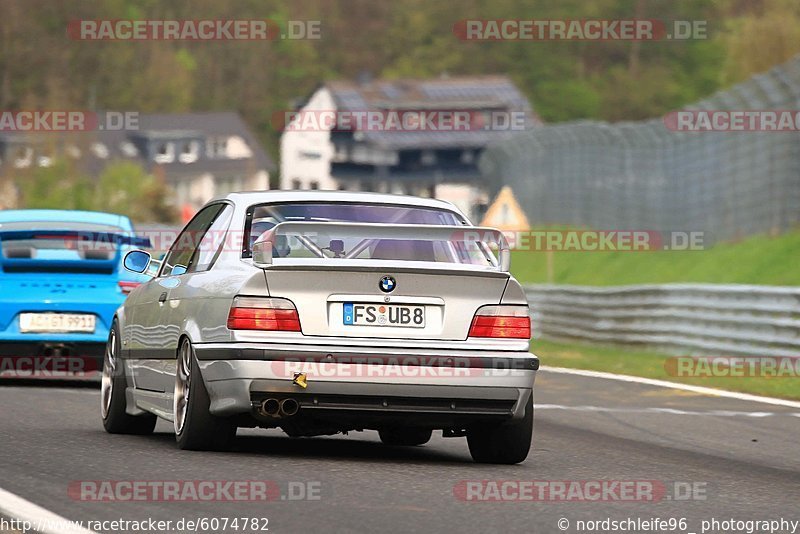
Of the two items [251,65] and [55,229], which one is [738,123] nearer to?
[55,229]

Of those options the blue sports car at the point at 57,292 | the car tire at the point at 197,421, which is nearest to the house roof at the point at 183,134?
the blue sports car at the point at 57,292

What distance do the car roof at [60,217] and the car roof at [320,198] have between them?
221 inches

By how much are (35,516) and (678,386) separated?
448 inches

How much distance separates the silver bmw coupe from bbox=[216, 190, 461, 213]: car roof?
405 millimetres

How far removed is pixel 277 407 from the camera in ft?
31.5

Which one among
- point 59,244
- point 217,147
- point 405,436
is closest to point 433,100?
point 217,147

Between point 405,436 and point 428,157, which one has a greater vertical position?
point 428,157

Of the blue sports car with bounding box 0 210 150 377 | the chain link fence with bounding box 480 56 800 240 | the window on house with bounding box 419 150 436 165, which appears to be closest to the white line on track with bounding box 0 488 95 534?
the blue sports car with bounding box 0 210 150 377

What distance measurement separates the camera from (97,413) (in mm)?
12883

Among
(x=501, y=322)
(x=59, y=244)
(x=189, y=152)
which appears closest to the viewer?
(x=501, y=322)

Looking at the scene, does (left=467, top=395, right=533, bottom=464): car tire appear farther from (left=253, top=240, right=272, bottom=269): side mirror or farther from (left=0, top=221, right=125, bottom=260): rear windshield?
(left=0, top=221, right=125, bottom=260): rear windshield

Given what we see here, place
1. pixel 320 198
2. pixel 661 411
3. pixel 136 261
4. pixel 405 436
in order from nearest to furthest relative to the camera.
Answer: pixel 320 198 < pixel 405 436 < pixel 136 261 < pixel 661 411

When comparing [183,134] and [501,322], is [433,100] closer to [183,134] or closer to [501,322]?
[183,134]

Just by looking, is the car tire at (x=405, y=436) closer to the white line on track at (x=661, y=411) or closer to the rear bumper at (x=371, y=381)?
the rear bumper at (x=371, y=381)
